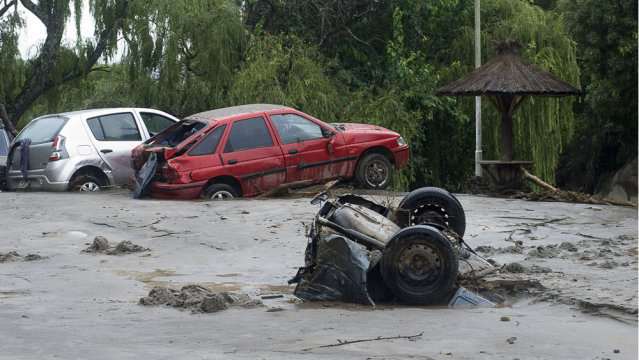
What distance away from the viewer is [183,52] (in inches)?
1123

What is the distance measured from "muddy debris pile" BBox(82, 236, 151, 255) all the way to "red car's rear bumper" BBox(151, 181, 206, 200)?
13.7 feet

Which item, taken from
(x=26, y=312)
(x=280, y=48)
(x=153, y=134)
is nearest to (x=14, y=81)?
(x=280, y=48)

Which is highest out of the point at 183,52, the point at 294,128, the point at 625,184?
the point at 183,52

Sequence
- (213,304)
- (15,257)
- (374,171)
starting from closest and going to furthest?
(213,304)
(15,257)
(374,171)

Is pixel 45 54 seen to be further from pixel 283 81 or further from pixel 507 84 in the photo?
pixel 507 84

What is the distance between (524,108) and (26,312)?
22356 mm

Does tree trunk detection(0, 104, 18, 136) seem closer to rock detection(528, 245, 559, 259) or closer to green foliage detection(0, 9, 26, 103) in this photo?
green foliage detection(0, 9, 26, 103)

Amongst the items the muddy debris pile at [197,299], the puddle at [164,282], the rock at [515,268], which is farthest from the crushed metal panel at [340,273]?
the rock at [515,268]

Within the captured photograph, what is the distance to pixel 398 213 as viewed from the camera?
11.9 metres

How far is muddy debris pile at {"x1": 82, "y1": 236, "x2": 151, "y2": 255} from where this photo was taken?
44.4 ft

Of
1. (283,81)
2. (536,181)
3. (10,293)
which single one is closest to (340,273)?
(10,293)

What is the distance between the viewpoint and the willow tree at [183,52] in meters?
27.9

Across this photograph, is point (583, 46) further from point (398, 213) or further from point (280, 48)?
point (398, 213)

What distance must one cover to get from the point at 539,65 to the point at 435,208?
61.4ft
